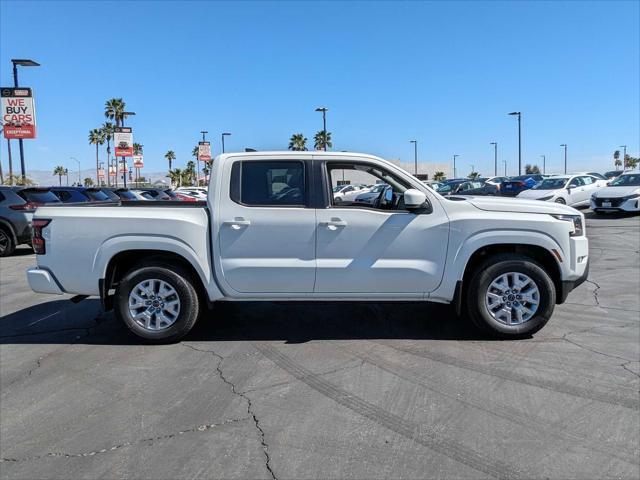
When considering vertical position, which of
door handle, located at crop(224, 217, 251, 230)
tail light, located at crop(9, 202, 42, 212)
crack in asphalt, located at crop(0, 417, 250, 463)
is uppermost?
tail light, located at crop(9, 202, 42, 212)

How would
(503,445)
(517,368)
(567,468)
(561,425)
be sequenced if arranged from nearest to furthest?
(567,468), (503,445), (561,425), (517,368)

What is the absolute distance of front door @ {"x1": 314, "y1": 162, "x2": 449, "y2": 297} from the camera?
512cm

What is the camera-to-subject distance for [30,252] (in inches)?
532

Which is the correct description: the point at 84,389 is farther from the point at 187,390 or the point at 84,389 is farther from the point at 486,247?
the point at 486,247

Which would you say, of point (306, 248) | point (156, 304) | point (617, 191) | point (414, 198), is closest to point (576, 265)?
point (414, 198)

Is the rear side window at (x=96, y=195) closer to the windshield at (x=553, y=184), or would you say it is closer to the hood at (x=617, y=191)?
the windshield at (x=553, y=184)

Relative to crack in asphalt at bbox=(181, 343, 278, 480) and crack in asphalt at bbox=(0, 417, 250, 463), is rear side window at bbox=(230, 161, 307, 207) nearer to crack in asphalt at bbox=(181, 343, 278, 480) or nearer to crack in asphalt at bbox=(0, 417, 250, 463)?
crack in asphalt at bbox=(181, 343, 278, 480)

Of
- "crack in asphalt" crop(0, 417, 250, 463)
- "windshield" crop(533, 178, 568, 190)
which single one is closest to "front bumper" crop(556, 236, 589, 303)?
"crack in asphalt" crop(0, 417, 250, 463)

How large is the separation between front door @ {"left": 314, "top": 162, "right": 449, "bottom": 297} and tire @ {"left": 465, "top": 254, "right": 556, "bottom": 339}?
16.8 inches

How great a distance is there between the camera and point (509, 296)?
523cm

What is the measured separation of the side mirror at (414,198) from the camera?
4941 millimetres

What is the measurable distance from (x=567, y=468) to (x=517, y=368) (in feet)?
5.05

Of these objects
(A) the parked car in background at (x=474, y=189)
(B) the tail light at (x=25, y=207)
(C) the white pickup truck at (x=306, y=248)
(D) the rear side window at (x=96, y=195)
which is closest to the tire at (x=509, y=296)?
(C) the white pickup truck at (x=306, y=248)

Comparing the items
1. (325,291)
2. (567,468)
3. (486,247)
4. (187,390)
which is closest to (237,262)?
(325,291)
